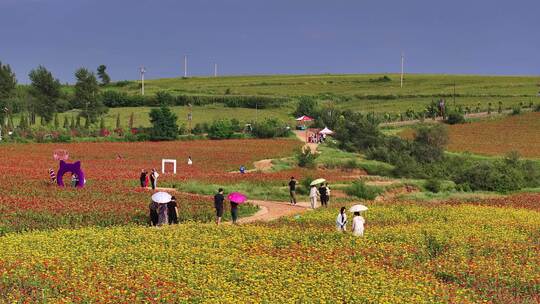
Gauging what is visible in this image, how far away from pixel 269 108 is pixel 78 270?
400 feet

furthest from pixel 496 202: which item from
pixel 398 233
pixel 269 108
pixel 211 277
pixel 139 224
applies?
pixel 269 108

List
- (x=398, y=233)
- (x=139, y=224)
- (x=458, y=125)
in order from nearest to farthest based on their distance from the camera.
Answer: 1. (x=398, y=233)
2. (x=139, y=224)
3. (x=458, y=125)

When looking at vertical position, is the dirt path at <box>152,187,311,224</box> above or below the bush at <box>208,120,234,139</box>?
above

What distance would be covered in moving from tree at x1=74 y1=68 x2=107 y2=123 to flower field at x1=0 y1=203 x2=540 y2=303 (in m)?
87.7

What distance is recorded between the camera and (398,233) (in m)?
24.8

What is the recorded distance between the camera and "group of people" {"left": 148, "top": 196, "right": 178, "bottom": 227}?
92.1ft

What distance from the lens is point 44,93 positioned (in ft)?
374

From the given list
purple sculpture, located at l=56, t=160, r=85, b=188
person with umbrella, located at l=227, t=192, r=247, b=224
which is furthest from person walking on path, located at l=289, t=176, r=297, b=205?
purple sculpture, located at l=56, t=160, r=85, b=188

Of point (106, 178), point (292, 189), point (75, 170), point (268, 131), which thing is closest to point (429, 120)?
point (268, 131)

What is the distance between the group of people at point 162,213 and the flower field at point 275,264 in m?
1.50

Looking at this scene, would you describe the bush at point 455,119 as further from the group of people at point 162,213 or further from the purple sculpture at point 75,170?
the group of people at point 162,213

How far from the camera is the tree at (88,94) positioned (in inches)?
4370

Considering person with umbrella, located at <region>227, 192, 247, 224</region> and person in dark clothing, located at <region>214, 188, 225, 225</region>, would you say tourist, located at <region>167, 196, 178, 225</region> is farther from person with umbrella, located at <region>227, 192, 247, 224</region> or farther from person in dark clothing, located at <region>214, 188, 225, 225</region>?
person with umbrella, located at <region>227, 192, 247, 224</region>

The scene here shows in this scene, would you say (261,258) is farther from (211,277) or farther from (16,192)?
(16,192)
